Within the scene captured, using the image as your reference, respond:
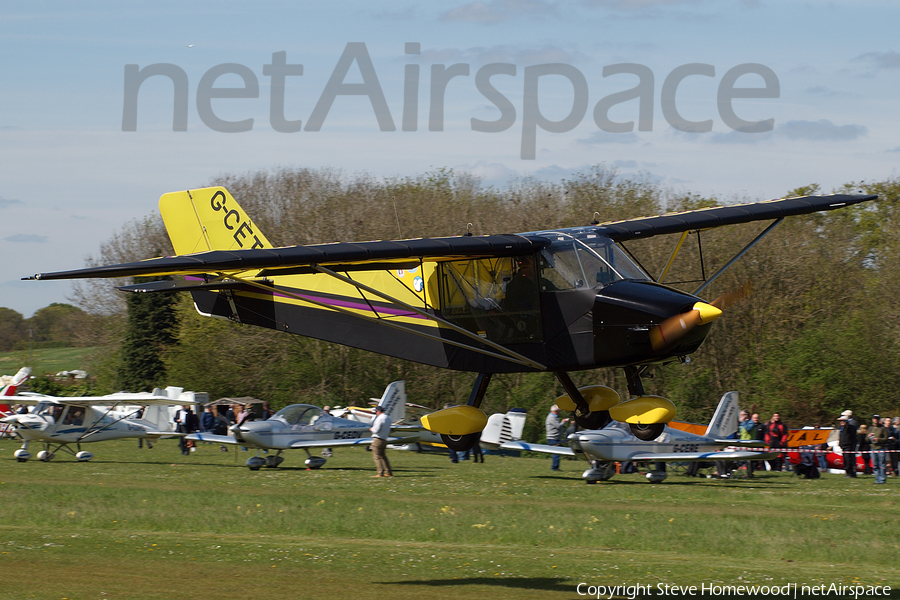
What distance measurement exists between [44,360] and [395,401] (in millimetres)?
70395

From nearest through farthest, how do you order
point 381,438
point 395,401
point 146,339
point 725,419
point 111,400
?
point 381,438 → point 725,419 → point 395,401 → point 111,400 → point 146,339

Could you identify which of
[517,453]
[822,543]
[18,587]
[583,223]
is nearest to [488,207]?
[583,223]

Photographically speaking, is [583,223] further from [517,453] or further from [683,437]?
[683,437]

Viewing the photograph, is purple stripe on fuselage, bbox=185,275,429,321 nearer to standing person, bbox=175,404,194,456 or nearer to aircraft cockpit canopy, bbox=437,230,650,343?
aircraft cockpit canopy, bbox=437,230,650,343

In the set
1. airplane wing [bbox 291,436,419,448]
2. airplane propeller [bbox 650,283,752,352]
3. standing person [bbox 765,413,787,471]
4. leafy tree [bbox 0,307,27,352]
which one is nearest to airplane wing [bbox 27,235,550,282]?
airplane propeller [bbox 650,283,752,352]

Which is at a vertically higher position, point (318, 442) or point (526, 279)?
point (526, 279)

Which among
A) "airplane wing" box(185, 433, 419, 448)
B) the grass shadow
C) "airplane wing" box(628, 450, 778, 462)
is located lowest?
the grass shadow

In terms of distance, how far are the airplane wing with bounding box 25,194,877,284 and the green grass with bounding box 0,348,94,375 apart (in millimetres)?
62456

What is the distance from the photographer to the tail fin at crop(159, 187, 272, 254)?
661 inches

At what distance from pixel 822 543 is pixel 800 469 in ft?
33.7

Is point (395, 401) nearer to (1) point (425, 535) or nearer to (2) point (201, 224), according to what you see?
(1) point (425, 535)

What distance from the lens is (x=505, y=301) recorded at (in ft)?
39.1

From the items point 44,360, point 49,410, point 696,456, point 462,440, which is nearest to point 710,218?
point 462,440

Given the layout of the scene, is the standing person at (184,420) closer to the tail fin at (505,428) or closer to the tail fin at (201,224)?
the tail fin at (505,428)
